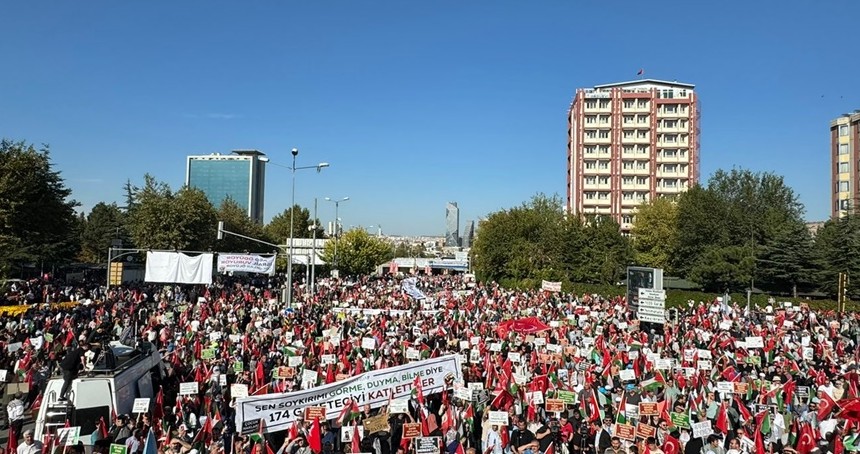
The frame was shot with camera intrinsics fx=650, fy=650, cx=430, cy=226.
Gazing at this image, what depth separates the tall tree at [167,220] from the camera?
53750 mm

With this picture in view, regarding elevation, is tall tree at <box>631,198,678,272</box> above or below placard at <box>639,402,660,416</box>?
above

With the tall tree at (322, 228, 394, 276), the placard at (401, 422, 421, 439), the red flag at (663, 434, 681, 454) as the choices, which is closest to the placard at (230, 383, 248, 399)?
the placard at (401, 422, 421, 439)

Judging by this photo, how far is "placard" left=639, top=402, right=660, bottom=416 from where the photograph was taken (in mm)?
12055

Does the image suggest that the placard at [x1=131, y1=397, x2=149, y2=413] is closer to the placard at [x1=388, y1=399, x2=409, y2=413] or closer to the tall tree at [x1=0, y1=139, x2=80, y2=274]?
the placard at [x1=388, y1=399, x2=409, y2=413]

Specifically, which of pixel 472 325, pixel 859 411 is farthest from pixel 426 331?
pixel 859 411

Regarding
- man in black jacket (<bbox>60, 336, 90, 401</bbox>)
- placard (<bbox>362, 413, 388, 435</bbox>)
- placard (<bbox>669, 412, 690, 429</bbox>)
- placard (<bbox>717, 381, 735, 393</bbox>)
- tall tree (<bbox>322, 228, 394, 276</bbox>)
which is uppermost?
tall tree (<bbox>322, 228, 394, 276</bbox>)

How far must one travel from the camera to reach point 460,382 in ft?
47.3

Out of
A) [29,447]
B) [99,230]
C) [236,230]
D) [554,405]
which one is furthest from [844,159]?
[99,230]

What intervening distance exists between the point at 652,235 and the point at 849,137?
3520 cm

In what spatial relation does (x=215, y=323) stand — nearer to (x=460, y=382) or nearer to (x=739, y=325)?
(x=460, y=382)

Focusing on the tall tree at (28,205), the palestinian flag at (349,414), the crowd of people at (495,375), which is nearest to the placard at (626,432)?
the crowd of people at (495,375)

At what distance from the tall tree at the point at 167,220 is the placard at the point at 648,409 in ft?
159

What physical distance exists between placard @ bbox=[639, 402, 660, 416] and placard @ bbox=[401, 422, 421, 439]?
435 cm

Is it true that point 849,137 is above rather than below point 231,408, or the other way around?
above
